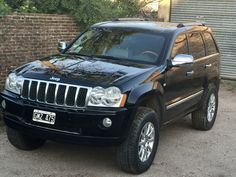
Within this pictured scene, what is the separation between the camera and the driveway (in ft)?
18.1

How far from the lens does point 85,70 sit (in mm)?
5539

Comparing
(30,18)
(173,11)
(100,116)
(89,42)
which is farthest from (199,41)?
(173,11)

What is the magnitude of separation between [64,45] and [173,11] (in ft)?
29.8

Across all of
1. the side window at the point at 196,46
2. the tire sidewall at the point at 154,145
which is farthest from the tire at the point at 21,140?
the side window at the point at 196,46

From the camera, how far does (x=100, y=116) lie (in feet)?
16.4

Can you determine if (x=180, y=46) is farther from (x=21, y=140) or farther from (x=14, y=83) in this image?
(x=21, y=140)

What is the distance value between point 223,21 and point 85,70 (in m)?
9.82

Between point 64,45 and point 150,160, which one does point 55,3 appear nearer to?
point 64,45

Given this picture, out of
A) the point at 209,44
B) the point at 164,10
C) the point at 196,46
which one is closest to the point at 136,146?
the point at 196,46

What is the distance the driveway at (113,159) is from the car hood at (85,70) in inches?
44.9

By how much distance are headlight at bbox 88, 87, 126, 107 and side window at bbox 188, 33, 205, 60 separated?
94.1 inches

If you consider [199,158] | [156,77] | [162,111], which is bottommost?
[199,158]

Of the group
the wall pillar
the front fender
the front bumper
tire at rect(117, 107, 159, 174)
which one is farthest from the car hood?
the wall pillar

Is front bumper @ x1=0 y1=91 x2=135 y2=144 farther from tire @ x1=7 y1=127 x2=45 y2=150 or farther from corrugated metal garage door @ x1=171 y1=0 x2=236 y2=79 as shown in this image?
corrugated metal garage door @ x1=171 y1=0 x2=236 y2=79
